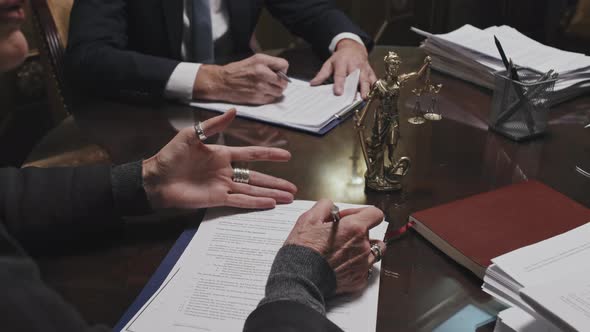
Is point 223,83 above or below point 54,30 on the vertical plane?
below

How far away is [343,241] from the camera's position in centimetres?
79

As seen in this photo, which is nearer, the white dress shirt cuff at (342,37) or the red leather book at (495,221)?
the red leather book at (495,221)

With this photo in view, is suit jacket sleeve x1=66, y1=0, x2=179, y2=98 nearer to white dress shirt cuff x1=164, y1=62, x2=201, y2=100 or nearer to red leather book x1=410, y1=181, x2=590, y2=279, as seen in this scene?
white dress shirt cuff x1=164, y1=62, x2=201, y2=100

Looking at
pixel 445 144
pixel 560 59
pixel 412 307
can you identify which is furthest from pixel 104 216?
pixel 560 59

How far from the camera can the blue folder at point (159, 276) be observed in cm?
73

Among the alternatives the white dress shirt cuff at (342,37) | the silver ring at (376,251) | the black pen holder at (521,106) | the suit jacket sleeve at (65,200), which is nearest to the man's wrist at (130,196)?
the suit jacket sleeve at (65,200)

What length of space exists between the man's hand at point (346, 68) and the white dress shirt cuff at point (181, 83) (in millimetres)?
318

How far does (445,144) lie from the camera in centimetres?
120

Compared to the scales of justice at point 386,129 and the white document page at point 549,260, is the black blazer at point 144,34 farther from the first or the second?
the white document page at point 549,260

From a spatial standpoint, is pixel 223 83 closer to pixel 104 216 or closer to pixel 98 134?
pixel 98 134

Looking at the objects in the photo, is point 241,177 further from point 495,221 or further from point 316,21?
point 316,21

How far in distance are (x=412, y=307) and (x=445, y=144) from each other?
54 cm

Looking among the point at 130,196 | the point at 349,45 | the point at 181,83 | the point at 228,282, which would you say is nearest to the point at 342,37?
the point at 349,45

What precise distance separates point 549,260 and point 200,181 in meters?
0.58
